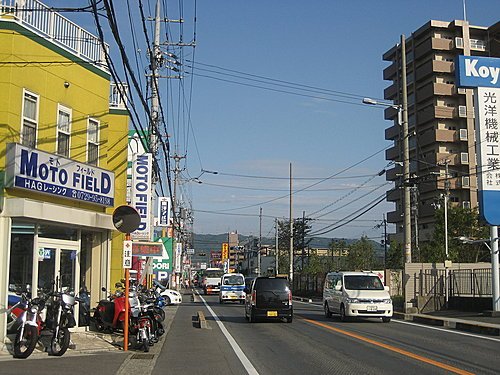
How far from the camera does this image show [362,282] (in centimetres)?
2584

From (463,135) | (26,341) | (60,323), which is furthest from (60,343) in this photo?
(463,135)

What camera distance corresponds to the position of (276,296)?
25016 millimetres

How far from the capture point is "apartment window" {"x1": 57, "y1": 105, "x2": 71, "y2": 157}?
55.1ft

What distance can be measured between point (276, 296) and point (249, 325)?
5.25ft

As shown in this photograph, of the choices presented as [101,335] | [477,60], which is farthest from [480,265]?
[101,335]

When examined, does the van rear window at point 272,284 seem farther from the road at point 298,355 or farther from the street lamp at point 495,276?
the street lamp at point 495,276

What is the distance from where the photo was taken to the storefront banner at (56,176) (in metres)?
14.5

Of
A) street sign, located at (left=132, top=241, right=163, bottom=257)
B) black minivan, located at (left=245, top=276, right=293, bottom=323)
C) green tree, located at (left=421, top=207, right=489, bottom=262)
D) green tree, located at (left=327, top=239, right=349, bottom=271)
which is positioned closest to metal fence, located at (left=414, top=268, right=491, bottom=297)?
black minivan, located at (left=245, top=276, right=293, bottom=323)

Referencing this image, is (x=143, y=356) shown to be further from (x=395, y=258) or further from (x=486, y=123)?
(x=395, y=258)

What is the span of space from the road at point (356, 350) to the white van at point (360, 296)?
4.89ft

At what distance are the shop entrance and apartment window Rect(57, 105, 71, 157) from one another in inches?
95.5

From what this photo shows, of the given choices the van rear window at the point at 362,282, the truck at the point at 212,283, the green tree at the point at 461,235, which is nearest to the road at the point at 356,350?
the van rear window at the point at 362,282

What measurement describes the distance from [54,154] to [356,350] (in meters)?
8.75

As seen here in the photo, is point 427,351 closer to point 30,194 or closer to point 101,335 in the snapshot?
point 101,335
